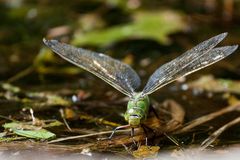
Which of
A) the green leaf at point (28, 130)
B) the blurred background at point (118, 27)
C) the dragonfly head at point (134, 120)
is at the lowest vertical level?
the green leaf at point (28, 130)

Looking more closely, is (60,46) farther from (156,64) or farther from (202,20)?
(202,20)

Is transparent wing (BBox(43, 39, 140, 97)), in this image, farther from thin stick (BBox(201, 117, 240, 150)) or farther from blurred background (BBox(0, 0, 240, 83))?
blurred background (BBox(0, 0, 240, 83))

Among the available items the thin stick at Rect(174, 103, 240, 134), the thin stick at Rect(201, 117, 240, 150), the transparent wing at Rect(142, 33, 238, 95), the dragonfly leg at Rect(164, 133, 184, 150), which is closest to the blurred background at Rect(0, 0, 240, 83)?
the thin stick at Rect(174, 103, 240, 134)

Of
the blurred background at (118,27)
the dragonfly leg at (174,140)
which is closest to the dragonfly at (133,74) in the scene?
the dragonfly leg at (174,140)

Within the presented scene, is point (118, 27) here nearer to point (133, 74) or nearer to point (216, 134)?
point (133, 74)

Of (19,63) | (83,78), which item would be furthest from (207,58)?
(19,63)

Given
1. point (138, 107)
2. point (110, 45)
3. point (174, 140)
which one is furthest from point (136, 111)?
point (110, 45)

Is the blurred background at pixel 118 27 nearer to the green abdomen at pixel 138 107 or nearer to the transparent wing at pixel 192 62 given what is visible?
the transparent wing at pixel 192 62

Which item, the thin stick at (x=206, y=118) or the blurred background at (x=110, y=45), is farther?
the blurred background at (x=110, y=45)
